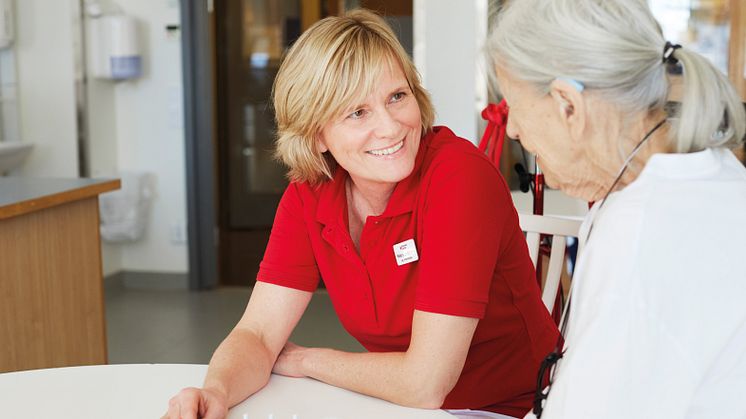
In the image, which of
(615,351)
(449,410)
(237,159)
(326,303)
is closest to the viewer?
(615,351)

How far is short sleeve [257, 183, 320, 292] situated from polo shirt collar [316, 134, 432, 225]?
5cm

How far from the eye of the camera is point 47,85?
4910 millimetres

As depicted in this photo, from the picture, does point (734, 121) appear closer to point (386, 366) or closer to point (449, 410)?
point (386, 366)

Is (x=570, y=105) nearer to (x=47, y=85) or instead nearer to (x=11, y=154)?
(x=11, y=154)

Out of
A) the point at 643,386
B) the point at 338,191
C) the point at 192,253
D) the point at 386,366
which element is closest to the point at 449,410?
the point at 386,366

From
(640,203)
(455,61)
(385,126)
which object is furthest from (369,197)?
(455,61)

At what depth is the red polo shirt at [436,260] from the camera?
1420 millimetres

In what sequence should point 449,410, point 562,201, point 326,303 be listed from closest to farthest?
point 449,410
point 562,201
point 326,303

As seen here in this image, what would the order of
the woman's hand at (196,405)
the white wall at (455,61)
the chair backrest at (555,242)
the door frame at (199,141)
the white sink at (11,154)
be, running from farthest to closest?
1. the door frame at (199,141)
2. the white sink at (11,154)
3. the white wall at (455,61)
4. the chair backrest at (555,242)
5. the woman's hand at (196,405)

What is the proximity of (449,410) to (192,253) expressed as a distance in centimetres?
379

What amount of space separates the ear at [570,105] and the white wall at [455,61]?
2.71 m

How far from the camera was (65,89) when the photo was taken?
491cm

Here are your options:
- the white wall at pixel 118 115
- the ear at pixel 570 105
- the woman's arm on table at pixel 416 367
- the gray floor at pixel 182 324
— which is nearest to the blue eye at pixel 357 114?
the woman's arm on table at pixel 416 367

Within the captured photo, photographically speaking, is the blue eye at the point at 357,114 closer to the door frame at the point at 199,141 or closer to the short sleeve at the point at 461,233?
the short sleeve at the point at 461,233
